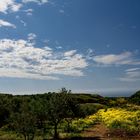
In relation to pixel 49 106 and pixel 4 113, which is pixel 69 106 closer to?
pixel 49 106

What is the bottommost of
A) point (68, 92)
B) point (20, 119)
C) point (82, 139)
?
point (82, 139)

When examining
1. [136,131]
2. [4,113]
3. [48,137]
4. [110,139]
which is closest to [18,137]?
[48,137]

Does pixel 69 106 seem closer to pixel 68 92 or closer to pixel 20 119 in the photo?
pixel 68 92

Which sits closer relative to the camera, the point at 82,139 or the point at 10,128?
the point at 82,139

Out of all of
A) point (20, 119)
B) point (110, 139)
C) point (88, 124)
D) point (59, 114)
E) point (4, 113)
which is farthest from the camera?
point (4, 113)

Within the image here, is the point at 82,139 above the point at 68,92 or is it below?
below

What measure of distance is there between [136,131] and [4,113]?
34013mm

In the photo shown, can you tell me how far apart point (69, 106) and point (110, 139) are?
1022cm

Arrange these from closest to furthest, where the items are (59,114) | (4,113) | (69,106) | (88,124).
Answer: (59,114), (69,106), (88,124), (4,113)

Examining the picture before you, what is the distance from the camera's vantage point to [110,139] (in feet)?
153

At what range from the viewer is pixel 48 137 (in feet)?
165

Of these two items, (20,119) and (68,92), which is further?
(68,92)

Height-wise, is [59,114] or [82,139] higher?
[59,114]

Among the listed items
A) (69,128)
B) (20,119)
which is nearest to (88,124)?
(69,128)
